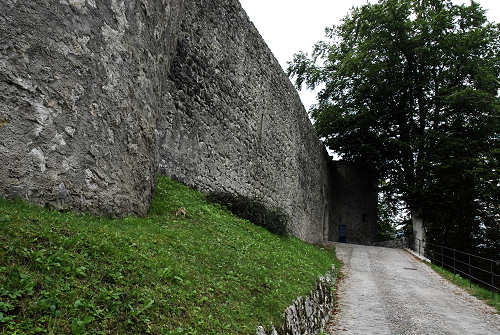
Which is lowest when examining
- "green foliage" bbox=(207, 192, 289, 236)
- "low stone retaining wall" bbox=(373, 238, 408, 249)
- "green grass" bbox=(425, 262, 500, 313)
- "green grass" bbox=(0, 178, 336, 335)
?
"green grass" bbox=(425, 262, 500, 313)

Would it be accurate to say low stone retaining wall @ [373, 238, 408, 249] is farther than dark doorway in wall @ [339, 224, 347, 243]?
No

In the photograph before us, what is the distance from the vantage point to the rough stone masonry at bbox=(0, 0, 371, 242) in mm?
3223

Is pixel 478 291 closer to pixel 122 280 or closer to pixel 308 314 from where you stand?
pixel 308 314

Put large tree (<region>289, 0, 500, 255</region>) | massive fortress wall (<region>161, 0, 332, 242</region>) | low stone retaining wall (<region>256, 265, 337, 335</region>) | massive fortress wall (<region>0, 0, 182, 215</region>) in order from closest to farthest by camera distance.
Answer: massive fortress wall (<region>0, 0, 182, 215</region>), low stone retaining wall (<region>256, 265, 337, 335</region>), massive fortress wall (<region>161, 0, 332, 242</region>), large tree (<region>289, 0, 500, 255</region>)

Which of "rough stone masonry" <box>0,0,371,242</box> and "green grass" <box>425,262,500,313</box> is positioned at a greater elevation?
"rough stone masonry" <box>0,0,371,242</box>

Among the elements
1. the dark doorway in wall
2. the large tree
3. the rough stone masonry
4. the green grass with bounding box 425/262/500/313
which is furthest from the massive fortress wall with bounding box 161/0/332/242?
the dark doorway in wall

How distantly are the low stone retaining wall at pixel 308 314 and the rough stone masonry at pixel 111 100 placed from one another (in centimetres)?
228

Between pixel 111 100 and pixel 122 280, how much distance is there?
2086mm

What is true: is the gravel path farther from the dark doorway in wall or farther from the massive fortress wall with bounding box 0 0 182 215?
the dark doorway in wall

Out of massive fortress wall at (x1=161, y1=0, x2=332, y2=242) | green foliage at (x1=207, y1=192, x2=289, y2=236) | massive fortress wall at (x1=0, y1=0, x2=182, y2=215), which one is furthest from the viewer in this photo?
green foliage at (x1=207, y1=192, x2=289, y2=236)

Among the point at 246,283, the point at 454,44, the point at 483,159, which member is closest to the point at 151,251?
the point at 246,283

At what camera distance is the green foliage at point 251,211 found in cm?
810

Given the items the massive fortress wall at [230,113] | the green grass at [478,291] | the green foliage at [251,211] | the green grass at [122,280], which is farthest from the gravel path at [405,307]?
the massive fortress wall at [230,113]

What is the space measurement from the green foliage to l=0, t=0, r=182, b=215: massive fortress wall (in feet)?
10.7
